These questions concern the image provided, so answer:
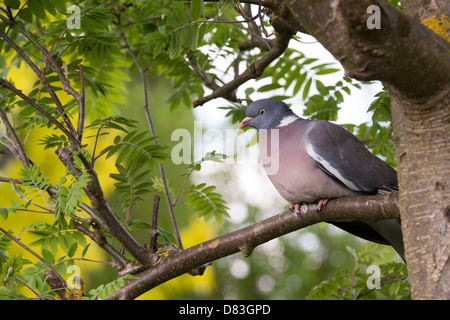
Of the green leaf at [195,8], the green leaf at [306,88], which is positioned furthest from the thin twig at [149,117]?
the green leaf at [306,88]

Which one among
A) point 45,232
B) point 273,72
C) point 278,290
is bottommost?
point 278,290

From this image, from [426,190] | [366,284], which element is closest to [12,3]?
[426,190]

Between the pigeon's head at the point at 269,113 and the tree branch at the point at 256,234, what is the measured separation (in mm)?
619

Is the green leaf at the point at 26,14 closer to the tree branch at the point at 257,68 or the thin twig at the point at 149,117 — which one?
the thin twig at the point at 149,117

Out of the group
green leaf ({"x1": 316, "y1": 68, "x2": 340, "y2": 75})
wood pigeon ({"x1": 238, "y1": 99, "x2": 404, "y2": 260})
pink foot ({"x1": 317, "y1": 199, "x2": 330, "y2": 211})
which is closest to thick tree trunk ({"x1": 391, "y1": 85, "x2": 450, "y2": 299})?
pink foot ({"x1": 317, "y1": 199, "x2": 330, "y2": 211})

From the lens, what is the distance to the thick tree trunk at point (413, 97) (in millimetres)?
1198

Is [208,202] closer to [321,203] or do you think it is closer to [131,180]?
[131,180]

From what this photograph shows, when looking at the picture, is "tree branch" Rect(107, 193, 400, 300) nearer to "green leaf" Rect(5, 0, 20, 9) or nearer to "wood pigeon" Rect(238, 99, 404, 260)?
"wood pigeon" Rect(238, 99, 404, 260)

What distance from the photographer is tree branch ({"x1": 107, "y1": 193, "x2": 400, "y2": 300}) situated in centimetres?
170

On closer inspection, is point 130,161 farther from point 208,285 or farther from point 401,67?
point 208,285

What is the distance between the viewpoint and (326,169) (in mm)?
2160

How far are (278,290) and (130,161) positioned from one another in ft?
12.8
